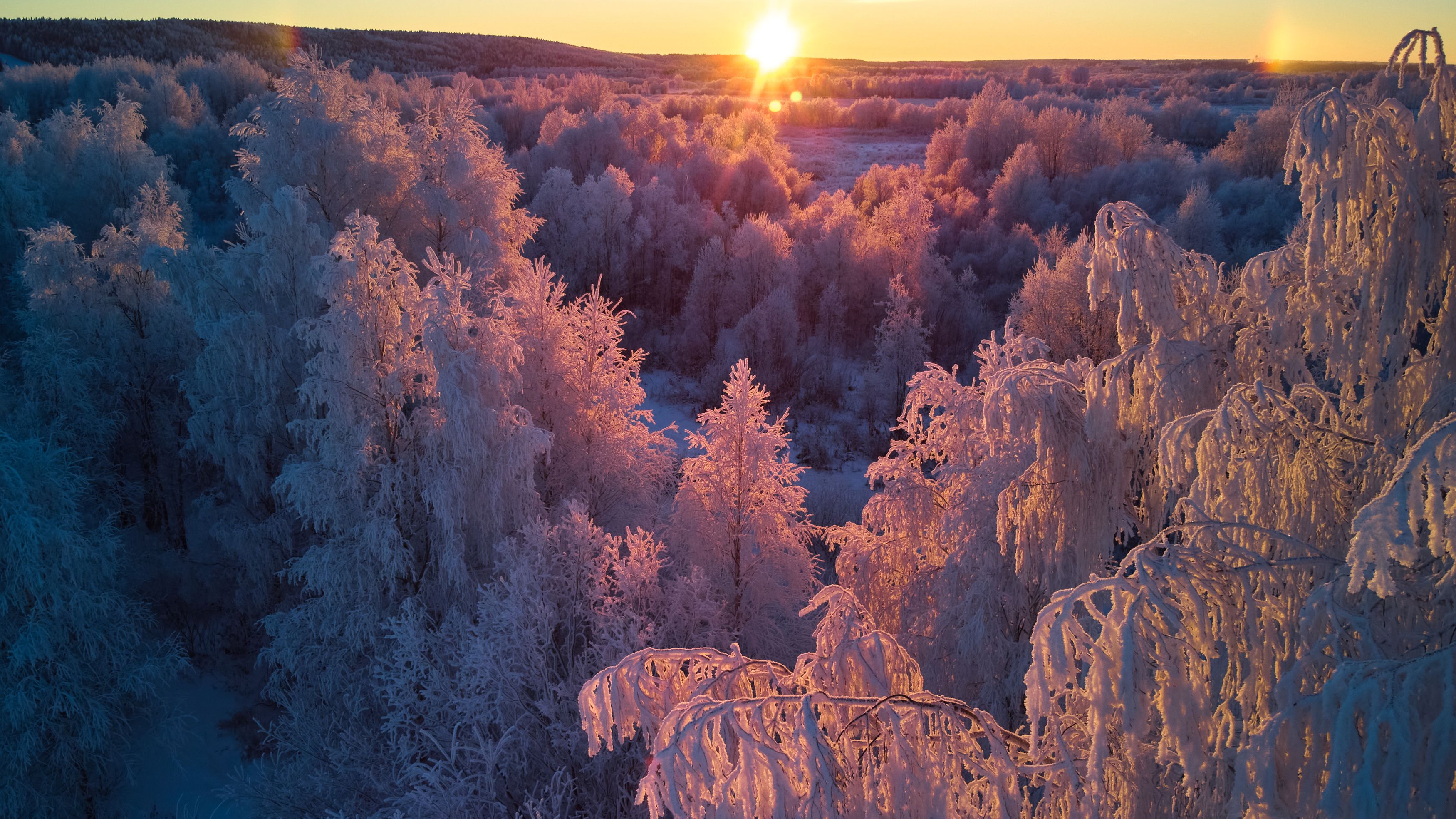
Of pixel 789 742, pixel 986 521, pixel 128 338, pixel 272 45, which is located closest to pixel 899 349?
pixel 986 521

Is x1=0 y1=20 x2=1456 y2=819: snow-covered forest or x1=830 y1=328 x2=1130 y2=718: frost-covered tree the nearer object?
x1=0 y1=20 x2=1456 y2=819: snow-covered forest

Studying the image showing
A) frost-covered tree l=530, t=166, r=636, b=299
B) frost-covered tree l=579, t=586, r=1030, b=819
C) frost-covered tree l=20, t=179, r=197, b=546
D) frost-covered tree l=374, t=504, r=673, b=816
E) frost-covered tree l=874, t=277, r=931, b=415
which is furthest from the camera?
frost-covered tree l=530, t=166, r=636, b=299

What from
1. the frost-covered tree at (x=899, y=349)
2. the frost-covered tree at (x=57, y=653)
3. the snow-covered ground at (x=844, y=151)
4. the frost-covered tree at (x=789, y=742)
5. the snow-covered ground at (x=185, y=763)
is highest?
the snow-covered ground at (x=844, y=151)

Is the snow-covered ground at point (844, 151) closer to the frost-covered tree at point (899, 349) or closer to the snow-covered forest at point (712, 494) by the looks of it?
the frost-covered tree at point (899, 349)

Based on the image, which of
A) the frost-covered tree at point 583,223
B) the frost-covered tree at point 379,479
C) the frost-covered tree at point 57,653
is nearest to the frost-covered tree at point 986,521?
the frost-covered tree at point 379,479

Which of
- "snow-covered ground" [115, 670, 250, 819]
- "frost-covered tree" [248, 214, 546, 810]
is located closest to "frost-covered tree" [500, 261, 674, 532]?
"frost-covered tree" [248, 214, 546, 810]

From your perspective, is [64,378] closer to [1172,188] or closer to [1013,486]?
[1013,486]

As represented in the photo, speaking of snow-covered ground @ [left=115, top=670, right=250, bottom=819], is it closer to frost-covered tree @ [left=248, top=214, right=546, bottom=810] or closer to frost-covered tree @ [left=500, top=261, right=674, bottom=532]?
frost-covered tree @ [left=248, top=214, right=546, bottom=810]
